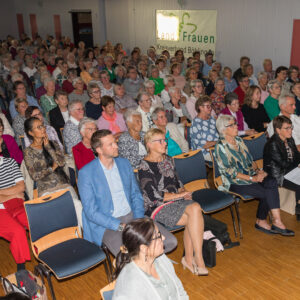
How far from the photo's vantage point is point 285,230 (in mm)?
4055

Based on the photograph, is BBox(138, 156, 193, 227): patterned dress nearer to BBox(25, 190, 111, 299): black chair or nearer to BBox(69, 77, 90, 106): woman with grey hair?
BBox(25, 190, 111, 299): black chair

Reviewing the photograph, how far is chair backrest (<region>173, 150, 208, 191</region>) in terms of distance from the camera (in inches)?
158

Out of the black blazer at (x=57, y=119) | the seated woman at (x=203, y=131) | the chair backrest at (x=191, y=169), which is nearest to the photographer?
the chair backrest at (x=191, y=169)

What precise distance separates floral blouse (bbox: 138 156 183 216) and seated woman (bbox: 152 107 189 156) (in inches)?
40.5

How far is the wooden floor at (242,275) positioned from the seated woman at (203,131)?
1340 mm

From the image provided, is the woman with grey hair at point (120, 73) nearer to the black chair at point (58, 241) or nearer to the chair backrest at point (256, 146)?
the chair backrest at point (256, 146)

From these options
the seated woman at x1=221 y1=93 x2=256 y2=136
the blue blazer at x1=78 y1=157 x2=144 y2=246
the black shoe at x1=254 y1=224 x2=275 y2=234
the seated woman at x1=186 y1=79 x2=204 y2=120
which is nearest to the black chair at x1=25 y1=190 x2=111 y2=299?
the blue blazer at x1=78 y1=157 x2=144 y2=246

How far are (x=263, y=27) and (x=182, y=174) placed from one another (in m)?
7.17

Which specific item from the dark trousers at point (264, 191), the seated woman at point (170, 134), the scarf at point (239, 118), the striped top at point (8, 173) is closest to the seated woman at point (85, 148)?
the striped top at point (8, 173)

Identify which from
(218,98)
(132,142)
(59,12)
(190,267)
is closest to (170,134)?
(132,142)

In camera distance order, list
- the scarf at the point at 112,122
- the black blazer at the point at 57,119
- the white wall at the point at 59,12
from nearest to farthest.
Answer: the scarf at the point at 112,122, the black blazer at the point at 57,119, the white wall at the point at 59,12

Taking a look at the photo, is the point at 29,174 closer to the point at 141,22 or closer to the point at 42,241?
the point at 42,241

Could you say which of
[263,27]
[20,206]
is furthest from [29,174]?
[263,27]

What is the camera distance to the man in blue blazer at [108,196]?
10.2 ft
